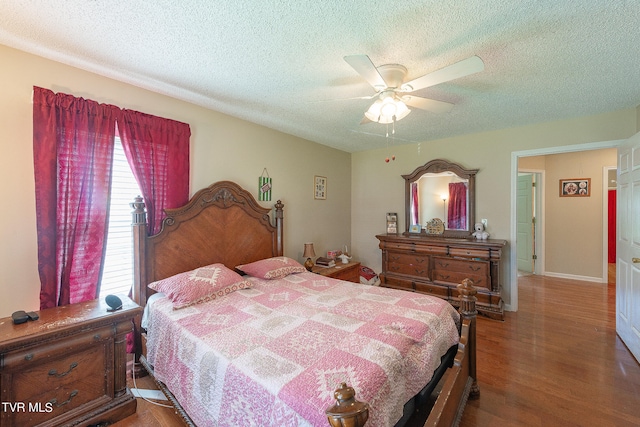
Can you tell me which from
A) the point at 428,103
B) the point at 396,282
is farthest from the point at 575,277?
the point at 428,103

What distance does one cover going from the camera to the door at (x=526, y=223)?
17.2 ft

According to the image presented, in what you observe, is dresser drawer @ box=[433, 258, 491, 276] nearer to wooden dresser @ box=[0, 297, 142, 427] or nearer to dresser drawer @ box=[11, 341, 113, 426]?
wooden dresser @ box=[0, 297, 142, 427]

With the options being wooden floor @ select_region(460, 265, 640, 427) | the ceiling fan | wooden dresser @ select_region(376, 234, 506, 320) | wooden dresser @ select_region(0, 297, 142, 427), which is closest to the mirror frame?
wooden dresser @ select_region(376, 234, 506, 320)

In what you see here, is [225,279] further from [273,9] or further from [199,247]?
[273,9]

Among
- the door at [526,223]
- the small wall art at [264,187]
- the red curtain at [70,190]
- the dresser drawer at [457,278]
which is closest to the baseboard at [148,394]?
the red curtain at [70,190]

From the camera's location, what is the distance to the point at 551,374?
7.17 ft

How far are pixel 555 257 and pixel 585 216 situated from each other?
884mm

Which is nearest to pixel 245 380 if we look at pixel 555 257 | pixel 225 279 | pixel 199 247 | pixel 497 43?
pixel 225 279

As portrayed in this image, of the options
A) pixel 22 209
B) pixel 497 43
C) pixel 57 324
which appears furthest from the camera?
pixel 22 209

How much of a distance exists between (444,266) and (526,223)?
9.85 feet

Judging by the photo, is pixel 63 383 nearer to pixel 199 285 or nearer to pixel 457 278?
pixel 199 285

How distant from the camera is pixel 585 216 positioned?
Result: 15.6 feet

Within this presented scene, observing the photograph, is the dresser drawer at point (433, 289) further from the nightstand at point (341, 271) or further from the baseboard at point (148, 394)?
the baseboard at point (148, 394)

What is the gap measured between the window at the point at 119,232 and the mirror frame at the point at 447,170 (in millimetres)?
3667
